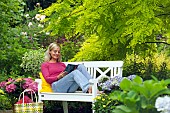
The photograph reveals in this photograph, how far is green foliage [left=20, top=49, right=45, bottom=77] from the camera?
8570mm

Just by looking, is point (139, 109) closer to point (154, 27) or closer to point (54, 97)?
point (154, 27)

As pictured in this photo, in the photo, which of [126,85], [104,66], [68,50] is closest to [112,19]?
[104,66]

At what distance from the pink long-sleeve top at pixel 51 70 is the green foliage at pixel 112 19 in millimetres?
514

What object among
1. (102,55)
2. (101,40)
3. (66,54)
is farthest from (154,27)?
(66,54)

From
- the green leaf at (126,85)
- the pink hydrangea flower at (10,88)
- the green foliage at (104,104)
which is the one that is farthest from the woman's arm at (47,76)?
the green leaf at (126,85)

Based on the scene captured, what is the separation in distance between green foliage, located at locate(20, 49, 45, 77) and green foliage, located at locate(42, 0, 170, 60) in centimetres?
134

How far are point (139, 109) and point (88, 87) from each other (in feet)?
12.8

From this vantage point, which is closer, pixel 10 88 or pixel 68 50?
pixel 10 88

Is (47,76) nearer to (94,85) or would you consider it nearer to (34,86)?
(34,86)

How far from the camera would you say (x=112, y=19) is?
674 centimetres

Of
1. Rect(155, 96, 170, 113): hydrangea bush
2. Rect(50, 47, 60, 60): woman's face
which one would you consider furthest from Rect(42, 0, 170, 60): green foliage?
Rect(155, 96, 170, 113): hydrangea bush

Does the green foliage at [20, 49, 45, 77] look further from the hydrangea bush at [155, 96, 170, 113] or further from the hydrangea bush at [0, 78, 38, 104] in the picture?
the hydrangea bush at [155, 96, 170, 113]

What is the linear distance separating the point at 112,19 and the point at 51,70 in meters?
1.22

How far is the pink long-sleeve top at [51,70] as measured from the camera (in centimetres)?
711
